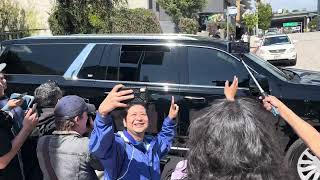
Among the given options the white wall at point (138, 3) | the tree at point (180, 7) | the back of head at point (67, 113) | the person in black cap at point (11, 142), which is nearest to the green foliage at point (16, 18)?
the white wall at point (138, 3)

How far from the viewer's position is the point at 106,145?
267 cm

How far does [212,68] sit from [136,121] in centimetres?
283

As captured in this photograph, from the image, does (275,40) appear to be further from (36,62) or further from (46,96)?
(46,96)

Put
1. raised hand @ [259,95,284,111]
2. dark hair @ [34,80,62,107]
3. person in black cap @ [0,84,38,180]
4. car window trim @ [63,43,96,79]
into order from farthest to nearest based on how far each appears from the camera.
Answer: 1. car window trim @ [63,43,96,79]
2. dark hair @ [34,80,62,107]
3. person in black cap @ [0,84,38,180]
4. raised hand @ [259,95,284,111]

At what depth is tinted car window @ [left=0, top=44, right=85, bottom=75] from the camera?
642cm

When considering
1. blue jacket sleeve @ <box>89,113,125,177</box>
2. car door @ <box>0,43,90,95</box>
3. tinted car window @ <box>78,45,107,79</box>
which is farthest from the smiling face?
car door @ <box>0,43,90,95</box>

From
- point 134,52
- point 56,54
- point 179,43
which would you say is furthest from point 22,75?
point 179,43

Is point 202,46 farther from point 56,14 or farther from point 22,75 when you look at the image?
point 56,14

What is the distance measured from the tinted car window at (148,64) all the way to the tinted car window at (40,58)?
715 mm

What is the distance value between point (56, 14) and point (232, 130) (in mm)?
15348

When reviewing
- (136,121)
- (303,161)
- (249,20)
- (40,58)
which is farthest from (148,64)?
(249,20)

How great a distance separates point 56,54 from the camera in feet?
21.3

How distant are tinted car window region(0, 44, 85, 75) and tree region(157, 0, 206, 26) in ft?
107

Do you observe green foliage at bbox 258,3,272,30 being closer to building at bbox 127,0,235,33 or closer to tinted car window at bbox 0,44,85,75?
building at bbox 127,0,235,33
